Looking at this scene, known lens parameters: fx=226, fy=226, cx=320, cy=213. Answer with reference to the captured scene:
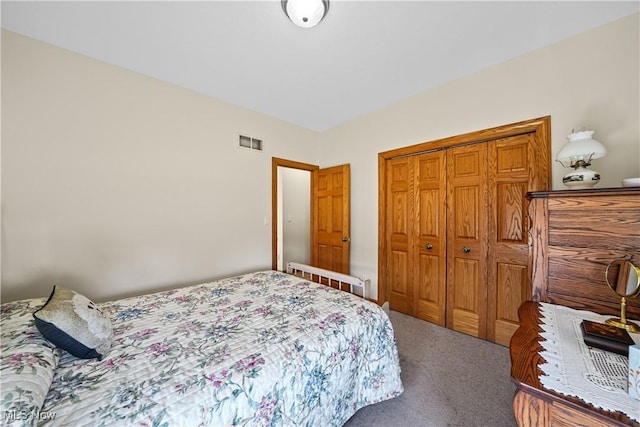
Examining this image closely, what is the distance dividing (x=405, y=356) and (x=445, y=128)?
228cm

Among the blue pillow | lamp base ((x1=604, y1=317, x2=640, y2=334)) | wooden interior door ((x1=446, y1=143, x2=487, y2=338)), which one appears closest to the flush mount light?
wooden interior door ((x1=446, y1=143, x2=487, y2=338))

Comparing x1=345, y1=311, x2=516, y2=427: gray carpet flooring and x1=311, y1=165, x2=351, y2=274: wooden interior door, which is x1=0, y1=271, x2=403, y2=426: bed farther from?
x1=311, y1=165, x2=351, y2=274: wooden interior door

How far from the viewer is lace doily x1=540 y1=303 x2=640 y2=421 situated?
620mm

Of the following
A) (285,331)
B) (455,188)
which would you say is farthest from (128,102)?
(455,188)

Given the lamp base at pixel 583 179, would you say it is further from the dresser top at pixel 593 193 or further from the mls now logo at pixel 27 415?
the mls now logo at pixel 27 415

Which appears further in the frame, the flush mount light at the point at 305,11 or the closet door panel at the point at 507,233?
the closet door panel at the point at 507,233

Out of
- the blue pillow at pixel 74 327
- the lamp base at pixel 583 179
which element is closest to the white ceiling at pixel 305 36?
the lamp base at pixel 583 179

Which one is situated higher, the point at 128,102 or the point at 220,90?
the point at 220,90

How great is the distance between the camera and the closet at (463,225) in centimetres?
201

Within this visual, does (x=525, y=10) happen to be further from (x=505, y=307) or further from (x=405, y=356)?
(x=405, y=356)

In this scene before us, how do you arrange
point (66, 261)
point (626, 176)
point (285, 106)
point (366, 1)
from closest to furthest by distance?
point (366, 1)
point (626, 176)
point (66, 261)
point (285, 106)

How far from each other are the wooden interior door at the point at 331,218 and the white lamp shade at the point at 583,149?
82.8 inches

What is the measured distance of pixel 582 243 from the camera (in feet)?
3.98

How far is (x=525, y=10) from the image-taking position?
152 cm
